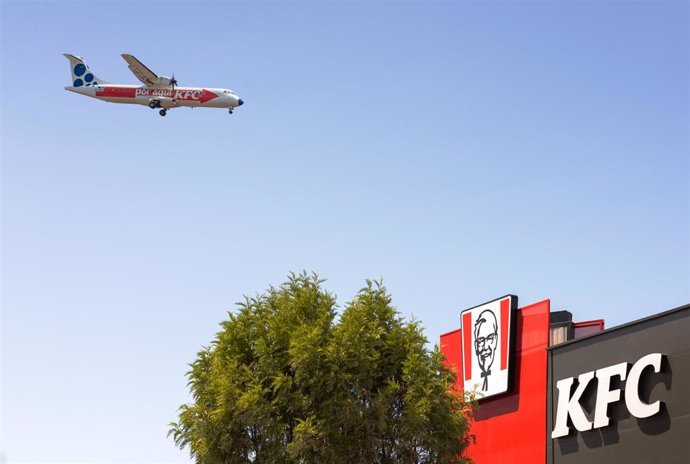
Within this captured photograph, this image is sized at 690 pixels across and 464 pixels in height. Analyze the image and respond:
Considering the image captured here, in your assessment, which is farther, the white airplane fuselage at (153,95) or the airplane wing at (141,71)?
the airplane wing at (141,71)

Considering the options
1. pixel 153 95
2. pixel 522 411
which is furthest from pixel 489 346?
pixel 153 95

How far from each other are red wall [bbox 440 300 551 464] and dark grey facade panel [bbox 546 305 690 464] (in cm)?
81

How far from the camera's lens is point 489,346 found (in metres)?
42.8

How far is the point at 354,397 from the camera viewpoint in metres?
35.6

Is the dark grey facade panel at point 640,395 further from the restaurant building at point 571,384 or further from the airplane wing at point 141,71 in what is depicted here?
the airplane wing at point 141,71

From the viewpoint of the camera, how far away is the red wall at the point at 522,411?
39.3 m

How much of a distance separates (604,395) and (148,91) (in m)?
44.6

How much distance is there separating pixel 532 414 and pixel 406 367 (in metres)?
6.72

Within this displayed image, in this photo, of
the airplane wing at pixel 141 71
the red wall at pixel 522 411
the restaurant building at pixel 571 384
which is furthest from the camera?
the airplane wing at pixel 141 71

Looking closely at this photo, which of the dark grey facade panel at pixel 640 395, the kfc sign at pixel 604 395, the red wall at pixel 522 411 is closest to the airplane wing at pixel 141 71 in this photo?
the red wall at pixel 522 411

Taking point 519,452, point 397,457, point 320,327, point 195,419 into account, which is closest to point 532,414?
point 519,452

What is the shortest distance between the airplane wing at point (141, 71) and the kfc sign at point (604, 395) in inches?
1687

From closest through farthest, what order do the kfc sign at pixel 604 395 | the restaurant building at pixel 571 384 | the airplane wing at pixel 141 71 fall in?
the restaurant building at pixel 571 384 < the kfc sign at pixel 604 395 < the airplane wing at pixel 141 71

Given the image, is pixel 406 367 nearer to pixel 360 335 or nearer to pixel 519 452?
pixel 360 335
